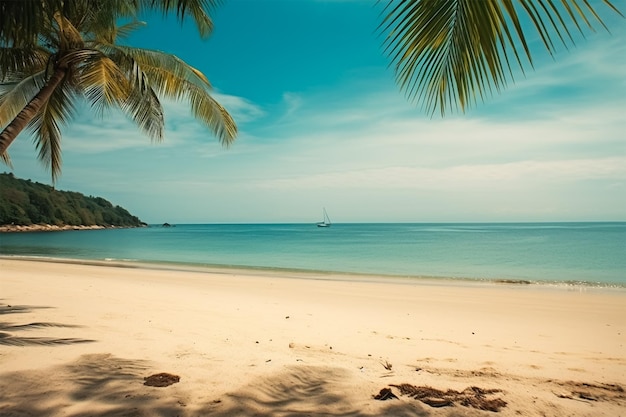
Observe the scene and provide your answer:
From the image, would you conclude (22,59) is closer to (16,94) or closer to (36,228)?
(16,94)

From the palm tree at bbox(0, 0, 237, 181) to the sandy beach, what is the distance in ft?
10.7

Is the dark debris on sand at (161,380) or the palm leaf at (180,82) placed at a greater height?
the palm leaf at (180,82)

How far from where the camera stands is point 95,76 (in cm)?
585

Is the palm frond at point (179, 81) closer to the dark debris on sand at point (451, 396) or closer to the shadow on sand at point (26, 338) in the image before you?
the shadow on sand at point (26, 338)

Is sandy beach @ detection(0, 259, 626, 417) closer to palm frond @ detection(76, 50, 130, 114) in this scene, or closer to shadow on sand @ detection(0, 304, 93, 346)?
shadow on sand @ detection(0, 304, 93, 346)

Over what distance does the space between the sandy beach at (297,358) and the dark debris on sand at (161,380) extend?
6 centimetres

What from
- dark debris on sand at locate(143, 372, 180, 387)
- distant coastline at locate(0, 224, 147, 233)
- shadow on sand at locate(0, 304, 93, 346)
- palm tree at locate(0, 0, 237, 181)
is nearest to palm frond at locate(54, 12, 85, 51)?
palm tree at locate(0, 0, 237, 181)

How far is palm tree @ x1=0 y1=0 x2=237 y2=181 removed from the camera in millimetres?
5781

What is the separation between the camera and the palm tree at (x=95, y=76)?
228 inches

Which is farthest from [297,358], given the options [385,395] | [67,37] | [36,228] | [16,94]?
[36,228]

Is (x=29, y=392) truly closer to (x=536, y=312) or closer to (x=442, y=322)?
(x=442, y=322)

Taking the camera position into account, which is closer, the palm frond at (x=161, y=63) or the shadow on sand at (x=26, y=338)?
the shadow on sand at (x=26, y=338)

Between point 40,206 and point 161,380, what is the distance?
3424 inches

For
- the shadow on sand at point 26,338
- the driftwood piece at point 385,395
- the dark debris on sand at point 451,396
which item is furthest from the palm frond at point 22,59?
the dark debris on sand at point 451,396
